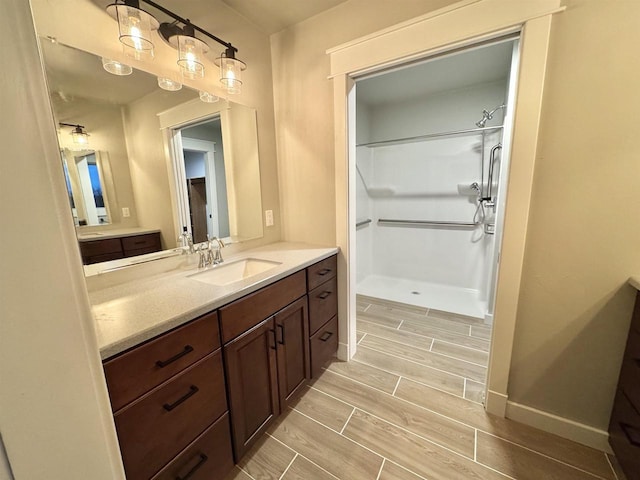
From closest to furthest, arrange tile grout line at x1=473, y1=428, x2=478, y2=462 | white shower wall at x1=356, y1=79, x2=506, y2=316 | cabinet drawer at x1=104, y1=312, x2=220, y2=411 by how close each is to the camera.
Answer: cabinet drawer at x1=104, y1=312, x2=220, y2=411 → tile grout line at x1=473, y1=428, x2=478, y2=462 → white shower wall at x1=356, y1=79, x2=506, y2=316

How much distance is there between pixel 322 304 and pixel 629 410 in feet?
5.00

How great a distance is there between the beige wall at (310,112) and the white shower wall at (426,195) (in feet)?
5.19

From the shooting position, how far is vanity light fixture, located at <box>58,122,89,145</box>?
1.18 metres

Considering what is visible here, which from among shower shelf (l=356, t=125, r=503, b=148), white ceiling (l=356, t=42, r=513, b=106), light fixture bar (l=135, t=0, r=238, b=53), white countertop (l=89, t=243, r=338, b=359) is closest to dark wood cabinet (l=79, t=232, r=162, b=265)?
white countertop (l=89, t=243, r=338, b=359)

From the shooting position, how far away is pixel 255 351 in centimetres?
126

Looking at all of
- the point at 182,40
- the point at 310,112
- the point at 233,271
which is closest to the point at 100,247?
the point at 233,271

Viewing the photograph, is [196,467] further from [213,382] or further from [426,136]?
[426,136]

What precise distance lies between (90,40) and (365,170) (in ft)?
9.80

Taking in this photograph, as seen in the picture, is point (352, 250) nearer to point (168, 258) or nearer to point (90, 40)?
point (168, 258)

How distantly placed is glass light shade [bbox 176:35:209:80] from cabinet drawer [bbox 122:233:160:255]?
93 centimetres

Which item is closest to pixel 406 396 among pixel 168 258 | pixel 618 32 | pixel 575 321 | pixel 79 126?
pixel 575 321

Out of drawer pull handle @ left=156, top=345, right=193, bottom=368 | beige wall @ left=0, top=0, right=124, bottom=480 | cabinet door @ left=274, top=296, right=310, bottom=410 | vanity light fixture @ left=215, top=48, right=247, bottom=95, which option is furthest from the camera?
vanity light fixture @ left=215, top=48, right=247, bottom=95

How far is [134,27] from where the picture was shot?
119 cm

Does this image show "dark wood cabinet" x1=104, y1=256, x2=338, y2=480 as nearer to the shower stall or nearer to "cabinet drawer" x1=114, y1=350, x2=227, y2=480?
"cabinet drawer" x1=114, y1=350, x2=227, y2=480
